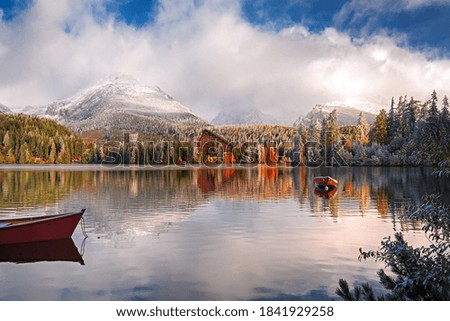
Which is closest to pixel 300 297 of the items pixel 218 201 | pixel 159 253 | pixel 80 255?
pixel 159 253

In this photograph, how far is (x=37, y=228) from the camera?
16.3 metres

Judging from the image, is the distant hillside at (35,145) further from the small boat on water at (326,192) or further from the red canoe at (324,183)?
the small boat on water at (326,192)

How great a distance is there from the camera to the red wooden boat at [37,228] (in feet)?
51.4

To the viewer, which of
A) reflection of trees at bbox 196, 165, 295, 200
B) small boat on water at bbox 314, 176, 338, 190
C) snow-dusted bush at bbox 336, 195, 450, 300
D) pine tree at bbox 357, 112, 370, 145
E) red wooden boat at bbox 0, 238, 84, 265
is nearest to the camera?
snow-dusted bush at bbox 336, 195, 450, 300

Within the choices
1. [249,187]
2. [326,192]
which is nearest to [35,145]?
[249,187]

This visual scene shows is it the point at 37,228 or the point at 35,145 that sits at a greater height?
the point at 35,145

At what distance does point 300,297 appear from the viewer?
10.1 metres

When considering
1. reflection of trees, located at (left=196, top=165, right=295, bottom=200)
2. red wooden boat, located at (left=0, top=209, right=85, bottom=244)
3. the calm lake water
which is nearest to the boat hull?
reflection of trees, located at (left=196, top=165, right=295, bottom=200)

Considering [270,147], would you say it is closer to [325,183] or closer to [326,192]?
[325,183]

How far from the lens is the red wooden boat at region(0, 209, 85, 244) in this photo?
15680 mm

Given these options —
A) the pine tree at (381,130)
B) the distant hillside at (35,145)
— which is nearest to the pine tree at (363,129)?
the pine tree at (381,130)

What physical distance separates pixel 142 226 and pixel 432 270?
1479cm

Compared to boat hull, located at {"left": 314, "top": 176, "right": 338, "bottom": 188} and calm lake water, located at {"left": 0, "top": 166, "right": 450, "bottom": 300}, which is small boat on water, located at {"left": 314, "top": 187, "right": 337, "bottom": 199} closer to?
boat hull, located at {"left": 314, "top": 176, "right": 338, "bottom": 188}
